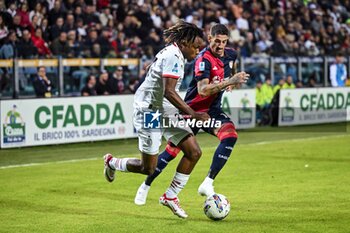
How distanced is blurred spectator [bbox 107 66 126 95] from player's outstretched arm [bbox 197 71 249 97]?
10.4m

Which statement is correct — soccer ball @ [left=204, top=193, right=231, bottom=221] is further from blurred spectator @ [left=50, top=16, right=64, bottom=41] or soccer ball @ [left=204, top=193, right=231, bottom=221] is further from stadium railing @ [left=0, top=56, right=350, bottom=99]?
blurred spectator @ [left=50, top=16, right=64, bottom=41]

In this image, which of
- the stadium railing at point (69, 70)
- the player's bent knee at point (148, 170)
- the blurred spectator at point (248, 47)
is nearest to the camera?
the player's bent knee at point (148, 170)

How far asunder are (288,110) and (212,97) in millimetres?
13513

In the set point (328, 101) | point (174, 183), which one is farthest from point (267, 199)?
point (328, 101)

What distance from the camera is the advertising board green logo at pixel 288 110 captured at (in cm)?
2336

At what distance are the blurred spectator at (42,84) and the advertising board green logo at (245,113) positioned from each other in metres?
5.94

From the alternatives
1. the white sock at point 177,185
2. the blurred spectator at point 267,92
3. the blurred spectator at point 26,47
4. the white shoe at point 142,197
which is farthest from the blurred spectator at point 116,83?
the white sock at point 177,185

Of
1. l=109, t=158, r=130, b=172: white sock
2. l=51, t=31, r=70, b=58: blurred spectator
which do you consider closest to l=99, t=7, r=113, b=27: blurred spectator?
l=51, t=31, r=70, b=58: blurred spectator

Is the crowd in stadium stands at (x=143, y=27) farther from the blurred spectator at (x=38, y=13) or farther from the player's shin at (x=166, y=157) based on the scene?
the player's shin at (x=166, y=157)

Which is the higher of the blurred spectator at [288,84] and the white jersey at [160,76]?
the white jersey at [160,76]

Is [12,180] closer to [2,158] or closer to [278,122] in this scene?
[2,158]

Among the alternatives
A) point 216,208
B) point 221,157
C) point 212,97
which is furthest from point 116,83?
point 216,208

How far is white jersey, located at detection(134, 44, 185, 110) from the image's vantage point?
891cm

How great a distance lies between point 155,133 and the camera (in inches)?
367
